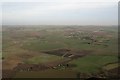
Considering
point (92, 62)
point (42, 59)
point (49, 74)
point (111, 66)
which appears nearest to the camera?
point (49, 74)

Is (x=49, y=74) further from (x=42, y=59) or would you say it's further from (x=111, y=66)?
(x=42, y=59)

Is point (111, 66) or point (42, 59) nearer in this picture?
point (111, 66)

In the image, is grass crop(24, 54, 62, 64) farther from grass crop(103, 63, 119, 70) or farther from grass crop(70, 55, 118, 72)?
grass crop(103, 63, 119, 70)

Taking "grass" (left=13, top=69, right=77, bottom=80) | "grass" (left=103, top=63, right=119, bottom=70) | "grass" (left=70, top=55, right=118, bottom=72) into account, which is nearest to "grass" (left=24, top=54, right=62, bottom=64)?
"grass" (left=70, top=55, right=118, bottom=72)

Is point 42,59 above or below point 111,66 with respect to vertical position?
above

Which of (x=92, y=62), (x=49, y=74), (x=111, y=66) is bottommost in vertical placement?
(x=49, y=74)

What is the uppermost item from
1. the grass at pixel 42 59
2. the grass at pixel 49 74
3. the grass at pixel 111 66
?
the grass at pixel 42 59

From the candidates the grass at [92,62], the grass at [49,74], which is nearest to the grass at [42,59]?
the grass at [92,62]

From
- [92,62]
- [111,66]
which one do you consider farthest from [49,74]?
[111,66]

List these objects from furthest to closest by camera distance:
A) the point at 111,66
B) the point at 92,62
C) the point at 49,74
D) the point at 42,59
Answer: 1. the point at 42,59
2. the point at 92,62
3. the point at 111,66
4. the point at 49,74

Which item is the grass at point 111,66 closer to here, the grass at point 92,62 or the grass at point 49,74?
the grass at point 92,62
